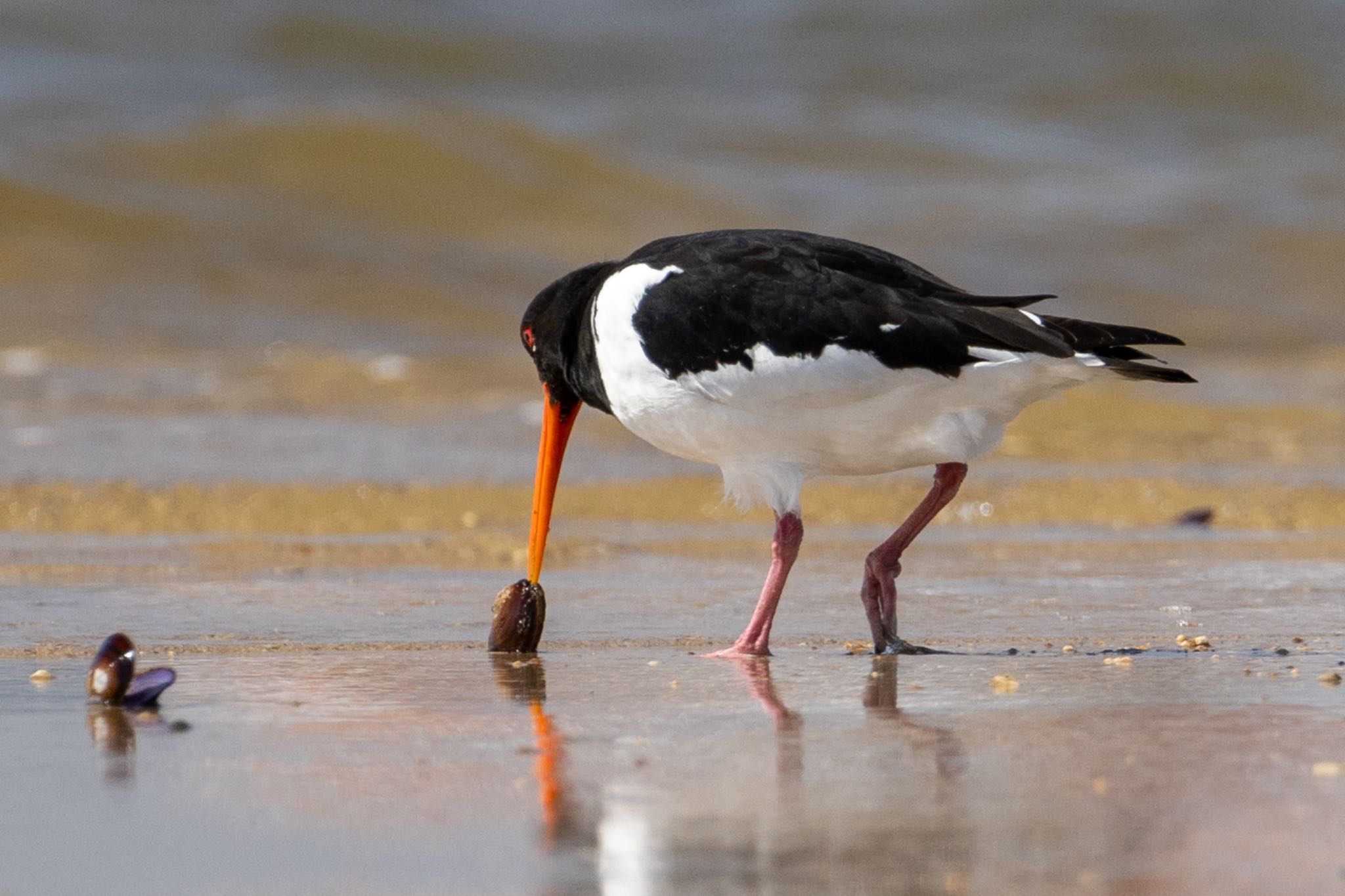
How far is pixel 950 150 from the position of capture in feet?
108

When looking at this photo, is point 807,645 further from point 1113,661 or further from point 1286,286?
point 1286,286

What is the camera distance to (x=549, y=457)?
5.78 metres

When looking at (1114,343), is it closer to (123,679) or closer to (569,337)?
(569,337)

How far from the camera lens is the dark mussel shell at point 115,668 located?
155 inches

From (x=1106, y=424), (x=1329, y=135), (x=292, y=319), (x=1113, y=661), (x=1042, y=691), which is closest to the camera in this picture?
(x=1042, y=691)

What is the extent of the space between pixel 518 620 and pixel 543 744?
1.30m

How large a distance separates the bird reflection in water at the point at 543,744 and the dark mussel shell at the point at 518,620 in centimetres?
5

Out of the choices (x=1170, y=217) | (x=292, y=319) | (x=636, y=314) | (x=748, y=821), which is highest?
(x=1170, y=217)

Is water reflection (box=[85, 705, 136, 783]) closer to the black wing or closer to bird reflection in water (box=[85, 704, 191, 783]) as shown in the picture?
bird reflection in water (box=[85, 704, 191, 783])

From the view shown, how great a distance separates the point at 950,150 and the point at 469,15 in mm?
10594

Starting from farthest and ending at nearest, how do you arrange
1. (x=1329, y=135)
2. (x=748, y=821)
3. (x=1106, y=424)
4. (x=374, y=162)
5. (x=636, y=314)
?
(x=1329, y=135) → (x=374, y=162) → (x=1106, y=424) → (x=636, y=314) → (x=748, y=821)

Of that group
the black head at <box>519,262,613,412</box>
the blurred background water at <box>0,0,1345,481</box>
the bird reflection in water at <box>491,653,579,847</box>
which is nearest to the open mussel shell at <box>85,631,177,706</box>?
the bird reflection in water at <box>491,653,579,847</box>

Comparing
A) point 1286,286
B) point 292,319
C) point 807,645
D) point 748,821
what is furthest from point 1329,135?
point 748,821

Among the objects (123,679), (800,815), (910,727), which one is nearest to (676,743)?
(910,727)
